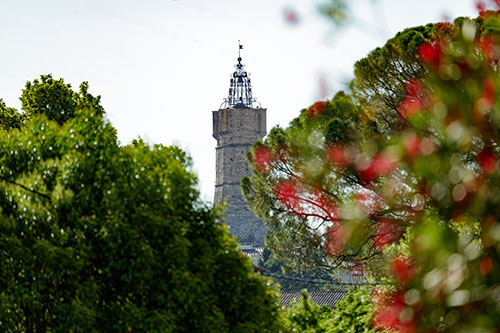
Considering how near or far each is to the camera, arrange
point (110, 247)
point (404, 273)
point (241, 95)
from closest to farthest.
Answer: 1. point (404, 273)
2. point (110, 247)
3. point (241, 95)

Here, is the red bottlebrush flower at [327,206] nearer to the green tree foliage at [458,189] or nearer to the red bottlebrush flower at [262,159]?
the red bottlebrush flower at [262,159]

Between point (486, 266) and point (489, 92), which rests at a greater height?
point (489, 92)

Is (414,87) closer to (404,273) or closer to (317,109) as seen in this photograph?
(317,109)

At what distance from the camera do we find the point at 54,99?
21.1m

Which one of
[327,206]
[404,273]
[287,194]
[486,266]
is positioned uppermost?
[287,194]

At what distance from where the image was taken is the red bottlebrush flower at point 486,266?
1.82 metres

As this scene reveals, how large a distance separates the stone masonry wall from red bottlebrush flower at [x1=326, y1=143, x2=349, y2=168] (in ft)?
214

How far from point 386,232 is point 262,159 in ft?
15.0

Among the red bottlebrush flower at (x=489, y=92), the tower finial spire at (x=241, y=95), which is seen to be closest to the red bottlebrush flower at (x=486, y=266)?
the red bottlebrush flower at (x=489, y=92)

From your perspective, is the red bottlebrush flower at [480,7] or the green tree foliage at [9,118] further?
the green tree foliage at [9,118]

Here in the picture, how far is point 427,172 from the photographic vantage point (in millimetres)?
1888

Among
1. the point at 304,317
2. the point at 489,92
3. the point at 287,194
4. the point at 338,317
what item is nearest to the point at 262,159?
the point at 287,194

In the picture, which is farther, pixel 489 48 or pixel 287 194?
pixel 287 194

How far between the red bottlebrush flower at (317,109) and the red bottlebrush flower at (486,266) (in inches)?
632
